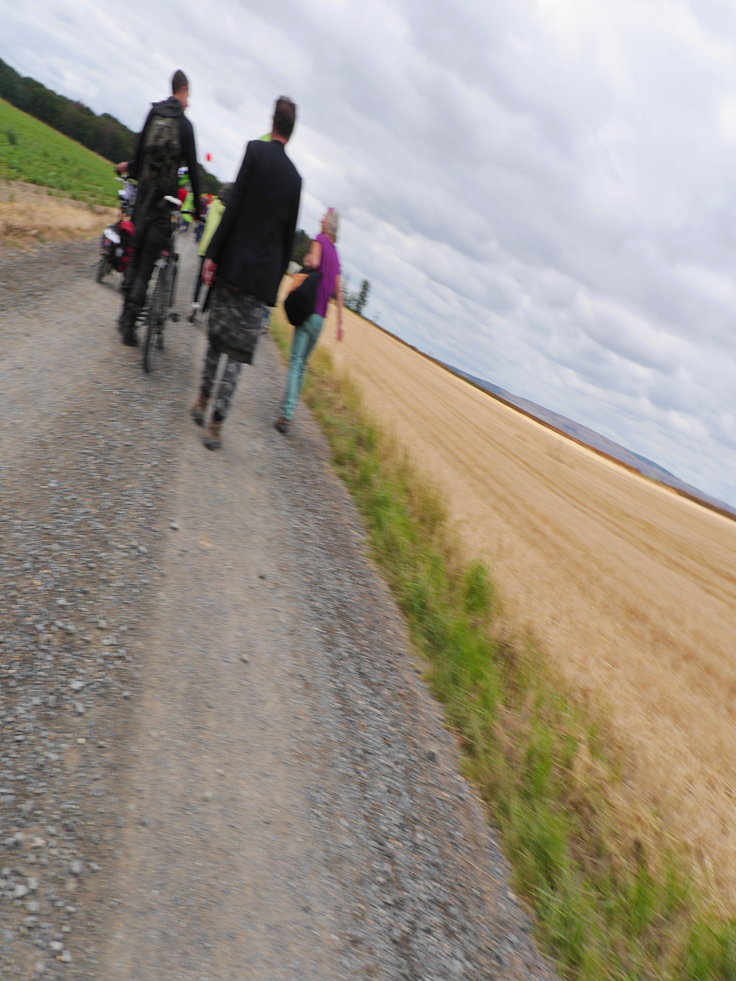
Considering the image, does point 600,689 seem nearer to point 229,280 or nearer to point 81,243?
point 229,280

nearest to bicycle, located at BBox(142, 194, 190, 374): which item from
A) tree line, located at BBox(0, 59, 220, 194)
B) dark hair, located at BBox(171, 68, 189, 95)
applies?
dark hair, located at BBox(171, 68, 189, 95)

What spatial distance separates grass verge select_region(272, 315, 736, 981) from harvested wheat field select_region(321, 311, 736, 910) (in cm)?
25

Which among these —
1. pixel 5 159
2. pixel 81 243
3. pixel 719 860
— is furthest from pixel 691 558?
pixel 5 159

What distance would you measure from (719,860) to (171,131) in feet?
23.3

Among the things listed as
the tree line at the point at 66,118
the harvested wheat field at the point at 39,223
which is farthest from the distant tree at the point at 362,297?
the harvested wheat field at the point at 39,223

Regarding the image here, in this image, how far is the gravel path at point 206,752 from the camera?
2139 mm

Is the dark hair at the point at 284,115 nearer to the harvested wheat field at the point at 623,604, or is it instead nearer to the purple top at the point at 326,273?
the purple top at the point at 326,273

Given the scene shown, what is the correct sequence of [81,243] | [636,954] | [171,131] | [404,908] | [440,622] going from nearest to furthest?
[404,908] → [636,954] → [440,622] → [171,131] → [81,243]

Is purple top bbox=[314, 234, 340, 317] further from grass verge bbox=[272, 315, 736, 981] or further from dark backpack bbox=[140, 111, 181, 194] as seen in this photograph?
grass verge bbox=[272, 315, 736, 981]

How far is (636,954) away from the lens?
2.74m

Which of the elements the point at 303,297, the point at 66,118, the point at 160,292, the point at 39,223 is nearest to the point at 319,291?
the point at 303,297

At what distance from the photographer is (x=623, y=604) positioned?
8148 mm

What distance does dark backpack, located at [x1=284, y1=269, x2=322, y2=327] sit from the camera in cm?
723

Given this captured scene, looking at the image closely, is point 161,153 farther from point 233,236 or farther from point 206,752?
point 206,752
